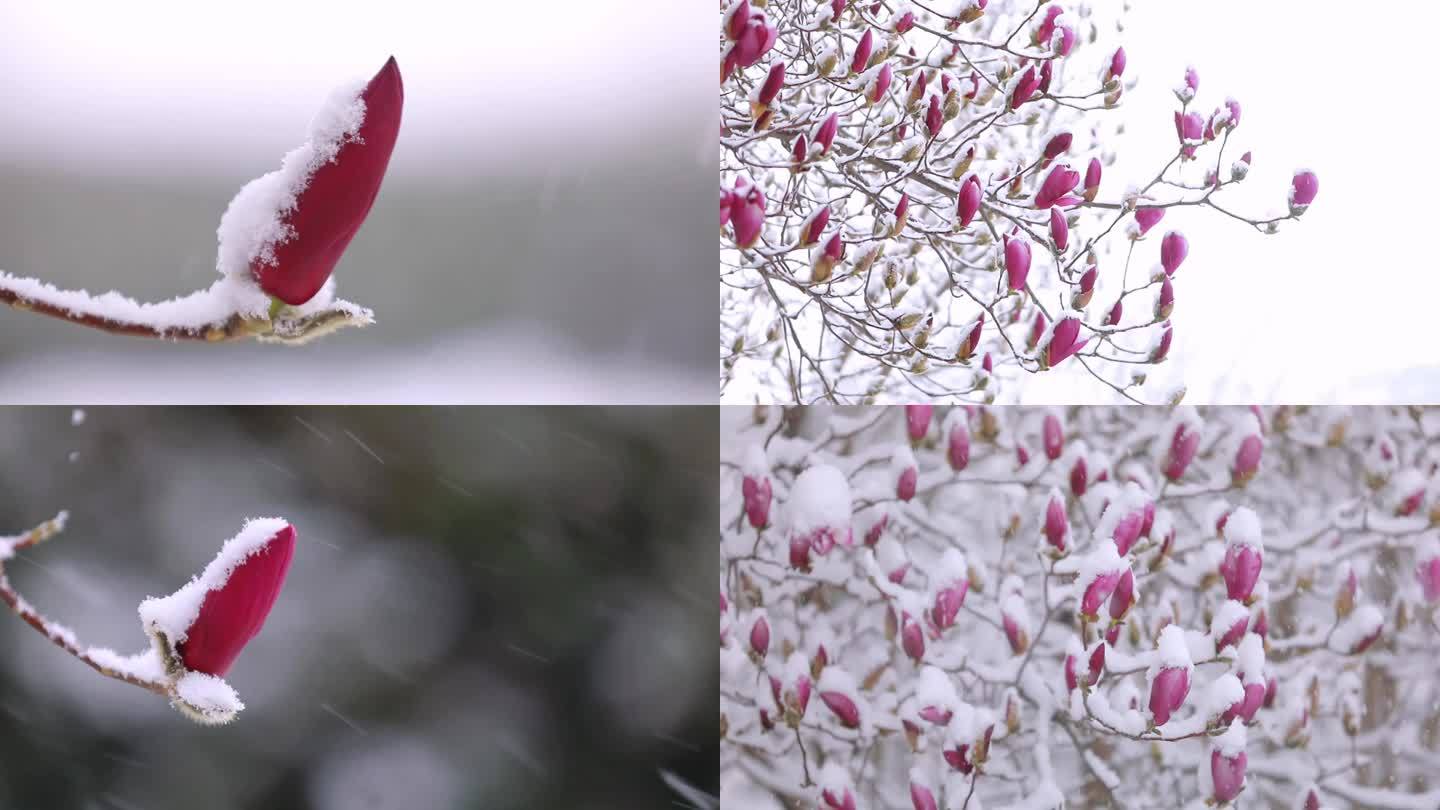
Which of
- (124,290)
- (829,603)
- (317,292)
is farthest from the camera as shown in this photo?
(829,603)

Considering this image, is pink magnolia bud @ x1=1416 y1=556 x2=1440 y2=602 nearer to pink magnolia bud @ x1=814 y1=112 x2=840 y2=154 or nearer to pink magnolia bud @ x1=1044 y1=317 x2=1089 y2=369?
pink magnolia bud @ x1=1044 y1=317 x2=1089 y2=369

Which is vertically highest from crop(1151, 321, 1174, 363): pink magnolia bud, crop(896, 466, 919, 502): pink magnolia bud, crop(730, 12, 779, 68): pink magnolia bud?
crop(730, 12, 779, 68): pink magnolia bud

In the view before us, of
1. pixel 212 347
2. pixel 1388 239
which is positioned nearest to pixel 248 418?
pixel 212 347

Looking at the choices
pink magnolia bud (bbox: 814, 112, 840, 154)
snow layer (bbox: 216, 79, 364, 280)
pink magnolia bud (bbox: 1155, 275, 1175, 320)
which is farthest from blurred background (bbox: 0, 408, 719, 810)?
snow layer (bbox: 216, 79, 364, 280)

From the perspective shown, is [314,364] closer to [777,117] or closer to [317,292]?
[777,117]

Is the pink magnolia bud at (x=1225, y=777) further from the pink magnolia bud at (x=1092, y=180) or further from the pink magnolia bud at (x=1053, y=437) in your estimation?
the pink magnolia bud at (x=1092, y=180)

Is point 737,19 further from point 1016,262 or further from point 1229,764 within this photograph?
point 1229,764
